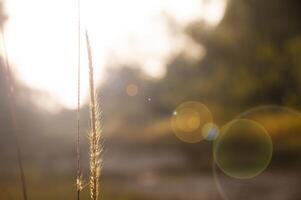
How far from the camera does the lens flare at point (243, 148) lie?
21.0 metres

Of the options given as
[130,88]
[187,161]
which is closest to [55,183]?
[187,161]

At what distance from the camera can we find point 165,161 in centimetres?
2716

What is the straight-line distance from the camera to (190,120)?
3559cm

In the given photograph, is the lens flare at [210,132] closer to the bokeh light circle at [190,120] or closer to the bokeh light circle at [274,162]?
the bokeh light circle at [190,120]

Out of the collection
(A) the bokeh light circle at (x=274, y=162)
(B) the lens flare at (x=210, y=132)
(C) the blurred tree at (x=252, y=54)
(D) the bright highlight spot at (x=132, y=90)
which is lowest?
(D) the bright highlight spot at (x=132, y=90)

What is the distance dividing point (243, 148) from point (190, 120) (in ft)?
34.1

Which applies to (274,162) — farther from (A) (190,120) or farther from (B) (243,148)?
(A) (190,120)

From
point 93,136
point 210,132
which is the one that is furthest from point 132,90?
point 93,136

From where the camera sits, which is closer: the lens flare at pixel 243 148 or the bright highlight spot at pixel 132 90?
the lens flare at pixel 243 148

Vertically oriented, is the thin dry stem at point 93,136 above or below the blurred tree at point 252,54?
above

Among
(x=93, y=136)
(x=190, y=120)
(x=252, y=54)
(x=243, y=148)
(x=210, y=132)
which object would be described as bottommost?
(x=190, y=120)

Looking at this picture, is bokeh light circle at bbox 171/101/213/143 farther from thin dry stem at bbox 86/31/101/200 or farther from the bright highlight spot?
thin dry stem at bbox 86/31/101/200

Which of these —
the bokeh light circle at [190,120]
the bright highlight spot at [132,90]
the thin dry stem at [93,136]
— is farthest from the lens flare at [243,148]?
the thin dry stem at [93,136]

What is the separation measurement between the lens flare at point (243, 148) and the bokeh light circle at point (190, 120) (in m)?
2.13
